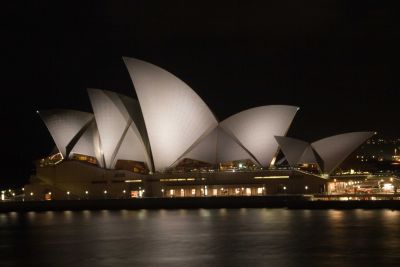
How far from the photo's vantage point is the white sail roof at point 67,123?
63.4 meters

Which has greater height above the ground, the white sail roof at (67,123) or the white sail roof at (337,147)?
the white sail roof at (67,123)

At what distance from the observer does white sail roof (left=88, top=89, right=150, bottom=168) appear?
5906 centimetres

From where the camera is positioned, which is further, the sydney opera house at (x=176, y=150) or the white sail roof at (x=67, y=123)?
the white sail roof at (x=67, y=123)

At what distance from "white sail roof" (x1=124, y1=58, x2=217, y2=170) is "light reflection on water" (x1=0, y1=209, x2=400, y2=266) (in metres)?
13.7

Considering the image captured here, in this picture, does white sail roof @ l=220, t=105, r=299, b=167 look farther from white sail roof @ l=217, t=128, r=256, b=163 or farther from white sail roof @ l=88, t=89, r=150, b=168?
white sail roof @ l=88, t=89, r=150, b=168

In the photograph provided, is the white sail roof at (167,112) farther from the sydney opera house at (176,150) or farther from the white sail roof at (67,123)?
the white sail roof at (67,123)

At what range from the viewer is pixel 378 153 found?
14025cm

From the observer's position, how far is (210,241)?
31.8 metres

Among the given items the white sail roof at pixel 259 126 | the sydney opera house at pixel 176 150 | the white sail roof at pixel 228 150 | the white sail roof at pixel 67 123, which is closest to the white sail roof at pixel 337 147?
the sydney opera house at pixel 176 150

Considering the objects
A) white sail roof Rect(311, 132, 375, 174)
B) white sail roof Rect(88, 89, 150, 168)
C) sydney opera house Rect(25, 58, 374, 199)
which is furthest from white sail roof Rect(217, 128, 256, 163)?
white sail roof Rect(88, 89, 150, 168)

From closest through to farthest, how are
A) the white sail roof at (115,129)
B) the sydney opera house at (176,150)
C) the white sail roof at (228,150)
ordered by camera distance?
the sydney opera house at (176,150) < the white sail roof at (115,129) < the white sail roof at (228,150)

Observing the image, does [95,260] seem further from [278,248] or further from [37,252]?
[278,248]

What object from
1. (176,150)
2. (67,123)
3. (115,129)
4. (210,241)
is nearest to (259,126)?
(176,150)

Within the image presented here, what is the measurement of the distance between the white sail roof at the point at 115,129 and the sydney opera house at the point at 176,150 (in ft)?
0.27
